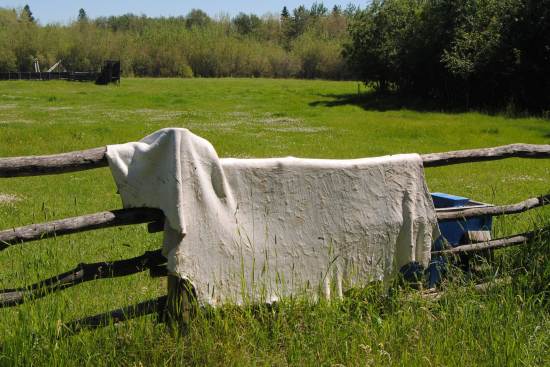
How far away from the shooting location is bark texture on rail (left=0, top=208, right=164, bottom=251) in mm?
4094

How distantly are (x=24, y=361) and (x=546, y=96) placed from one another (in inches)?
1052

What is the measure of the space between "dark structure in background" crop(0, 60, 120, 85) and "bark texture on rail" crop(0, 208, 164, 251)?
171 ft

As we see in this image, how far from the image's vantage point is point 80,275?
427cm

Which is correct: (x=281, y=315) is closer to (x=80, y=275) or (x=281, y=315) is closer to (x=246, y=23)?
(x=80, y=275)

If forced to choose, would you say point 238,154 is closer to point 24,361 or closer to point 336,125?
point 336,125

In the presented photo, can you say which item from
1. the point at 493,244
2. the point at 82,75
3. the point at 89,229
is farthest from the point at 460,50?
the point at 82,75

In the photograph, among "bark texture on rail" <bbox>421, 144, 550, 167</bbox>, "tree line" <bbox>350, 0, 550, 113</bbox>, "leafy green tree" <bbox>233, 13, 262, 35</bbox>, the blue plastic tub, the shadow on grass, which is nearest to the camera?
"bark texture on rail" <bbox>421, 144, 550, 167</bbox>

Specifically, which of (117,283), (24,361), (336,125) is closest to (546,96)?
(336,125)

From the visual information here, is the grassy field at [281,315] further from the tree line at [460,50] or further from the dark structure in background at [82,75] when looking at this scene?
the dark structure in background at [82,75]

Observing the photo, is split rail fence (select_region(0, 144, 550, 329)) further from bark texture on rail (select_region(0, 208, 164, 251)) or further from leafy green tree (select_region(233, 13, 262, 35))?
leafy green tree (select_region(233, 13, 262, 35))

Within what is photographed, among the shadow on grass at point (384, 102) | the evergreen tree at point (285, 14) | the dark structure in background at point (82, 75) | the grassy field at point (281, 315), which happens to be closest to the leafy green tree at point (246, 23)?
the evergreen tree at point (285, 14)

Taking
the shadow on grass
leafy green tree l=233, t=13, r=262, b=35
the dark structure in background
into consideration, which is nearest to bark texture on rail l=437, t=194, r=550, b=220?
the shadow on grass

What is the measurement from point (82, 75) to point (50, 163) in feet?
193

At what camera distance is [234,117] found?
29016 millimetres
